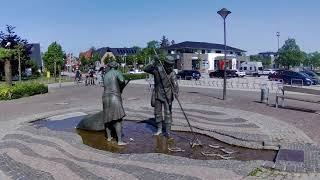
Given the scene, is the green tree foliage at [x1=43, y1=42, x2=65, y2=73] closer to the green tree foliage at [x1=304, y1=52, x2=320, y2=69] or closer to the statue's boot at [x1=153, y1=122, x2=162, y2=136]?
the statue's boot at [x1=153, y1=122, x2=162, y2=136]

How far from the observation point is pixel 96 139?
1042 centimetres

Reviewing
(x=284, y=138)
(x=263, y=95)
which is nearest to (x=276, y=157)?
(x=284, y=138)

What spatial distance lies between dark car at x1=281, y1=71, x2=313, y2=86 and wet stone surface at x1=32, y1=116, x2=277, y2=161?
25323mm

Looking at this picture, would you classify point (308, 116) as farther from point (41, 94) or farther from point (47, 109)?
point (41, 94)

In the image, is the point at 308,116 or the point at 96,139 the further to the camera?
the point at 308,116

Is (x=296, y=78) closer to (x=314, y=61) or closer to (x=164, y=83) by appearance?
(x=164, y=83)

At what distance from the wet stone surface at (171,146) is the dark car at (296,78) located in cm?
2532

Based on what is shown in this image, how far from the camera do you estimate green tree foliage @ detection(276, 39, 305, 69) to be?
271 ft

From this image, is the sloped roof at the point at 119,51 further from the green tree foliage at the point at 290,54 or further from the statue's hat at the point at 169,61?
the statue's hat at the point at 169,61

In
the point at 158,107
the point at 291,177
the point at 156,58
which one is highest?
the point at 156,58

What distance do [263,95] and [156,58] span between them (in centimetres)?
961

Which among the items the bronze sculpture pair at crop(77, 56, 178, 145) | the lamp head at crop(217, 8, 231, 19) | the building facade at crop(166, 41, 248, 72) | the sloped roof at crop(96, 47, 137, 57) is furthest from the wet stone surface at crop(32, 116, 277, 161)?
the sloped roof at crop(96, 47, 137, 57)

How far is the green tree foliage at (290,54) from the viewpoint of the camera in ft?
271

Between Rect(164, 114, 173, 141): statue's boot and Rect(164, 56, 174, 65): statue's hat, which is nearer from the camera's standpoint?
Rect(164, 56, 174, 65): statue's hat
